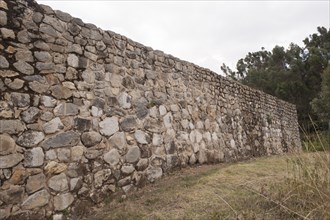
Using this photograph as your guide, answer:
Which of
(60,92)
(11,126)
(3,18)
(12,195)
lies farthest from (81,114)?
(3,18)

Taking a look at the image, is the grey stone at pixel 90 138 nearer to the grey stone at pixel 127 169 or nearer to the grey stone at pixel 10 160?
the grey stone at pixel 127 169

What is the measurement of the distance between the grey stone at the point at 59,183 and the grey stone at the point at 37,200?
4.1 inches

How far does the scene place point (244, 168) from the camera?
19.3 feet

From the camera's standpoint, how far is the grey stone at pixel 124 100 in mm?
4695

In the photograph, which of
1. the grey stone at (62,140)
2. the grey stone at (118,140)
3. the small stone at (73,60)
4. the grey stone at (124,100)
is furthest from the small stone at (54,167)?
the grey stone at (124,100)

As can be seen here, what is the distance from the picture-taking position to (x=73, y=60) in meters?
4.11

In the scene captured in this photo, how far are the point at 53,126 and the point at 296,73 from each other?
18.4 meters

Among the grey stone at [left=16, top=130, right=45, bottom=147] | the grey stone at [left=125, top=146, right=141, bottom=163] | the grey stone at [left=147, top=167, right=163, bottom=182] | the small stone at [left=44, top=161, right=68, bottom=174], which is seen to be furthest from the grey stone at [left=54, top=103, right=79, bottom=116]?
the grey stone at [left=147, top=167, right=163, bottom=182]

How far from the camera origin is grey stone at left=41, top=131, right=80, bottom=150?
362cm

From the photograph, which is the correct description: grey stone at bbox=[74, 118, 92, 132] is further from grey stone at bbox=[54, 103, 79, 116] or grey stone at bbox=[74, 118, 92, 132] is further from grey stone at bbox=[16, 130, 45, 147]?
grey stone at bbox=[16, 130, 45, 147]

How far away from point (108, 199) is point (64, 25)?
215 cm

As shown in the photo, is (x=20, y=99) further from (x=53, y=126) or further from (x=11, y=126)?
(x=53, y=126)

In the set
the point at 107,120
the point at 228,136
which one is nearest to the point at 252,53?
the point at 228,136

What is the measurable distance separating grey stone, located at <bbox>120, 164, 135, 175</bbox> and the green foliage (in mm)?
12242
